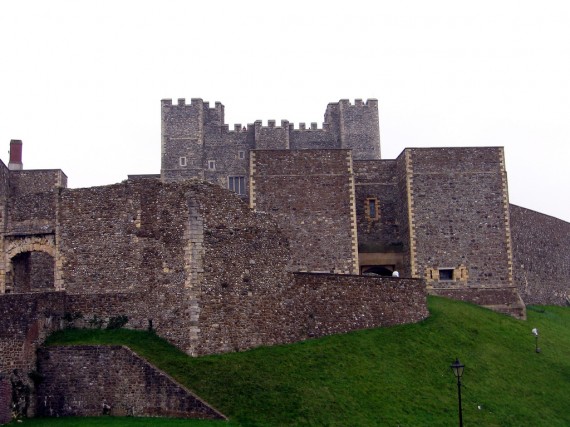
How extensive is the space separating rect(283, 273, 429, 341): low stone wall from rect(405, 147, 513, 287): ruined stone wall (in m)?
8.31

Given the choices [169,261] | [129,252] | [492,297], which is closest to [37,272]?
[129,252]

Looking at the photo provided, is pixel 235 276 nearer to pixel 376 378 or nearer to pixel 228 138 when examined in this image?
pixel 376 378

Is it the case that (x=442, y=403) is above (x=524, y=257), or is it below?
below

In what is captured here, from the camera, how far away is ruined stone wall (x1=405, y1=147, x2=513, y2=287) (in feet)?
141

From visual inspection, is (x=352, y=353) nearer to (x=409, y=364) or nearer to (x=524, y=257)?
(x=409, y=364)

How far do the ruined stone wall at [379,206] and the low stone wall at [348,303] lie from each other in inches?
394

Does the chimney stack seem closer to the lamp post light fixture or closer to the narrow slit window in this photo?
the narrow slit window

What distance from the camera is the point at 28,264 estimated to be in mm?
32531

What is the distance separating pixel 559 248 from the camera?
5800 cm

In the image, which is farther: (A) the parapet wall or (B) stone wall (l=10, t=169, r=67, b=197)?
(A) the parapet wall

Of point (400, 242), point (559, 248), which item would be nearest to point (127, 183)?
point (400, 242)

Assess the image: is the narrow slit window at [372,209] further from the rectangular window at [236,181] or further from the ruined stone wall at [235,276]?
the rectangular window at [236,181]

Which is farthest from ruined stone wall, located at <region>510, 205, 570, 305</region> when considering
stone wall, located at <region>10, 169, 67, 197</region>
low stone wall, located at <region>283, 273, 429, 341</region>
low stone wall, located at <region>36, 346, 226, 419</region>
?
low stone wall, located at <region>36, 346, 226, 419</region>

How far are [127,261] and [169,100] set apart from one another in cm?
3625
